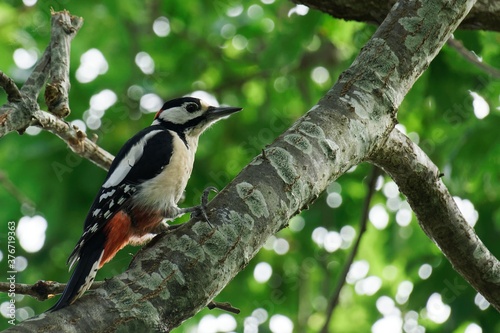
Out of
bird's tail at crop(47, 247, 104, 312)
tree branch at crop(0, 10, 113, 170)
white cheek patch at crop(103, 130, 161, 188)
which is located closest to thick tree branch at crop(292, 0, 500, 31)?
white cheek patch at crop(103, 130, 161, 188)

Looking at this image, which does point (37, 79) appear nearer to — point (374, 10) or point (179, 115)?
point (179, 115)

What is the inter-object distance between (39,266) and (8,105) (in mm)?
3967

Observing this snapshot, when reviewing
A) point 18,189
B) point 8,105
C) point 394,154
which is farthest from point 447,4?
point 18,189

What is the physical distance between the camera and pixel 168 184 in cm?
352

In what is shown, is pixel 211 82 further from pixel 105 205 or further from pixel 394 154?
pixel 394 154

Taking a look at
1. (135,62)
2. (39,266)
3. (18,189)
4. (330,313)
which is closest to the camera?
(330,313)

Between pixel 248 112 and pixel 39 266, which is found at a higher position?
pixel 248 112

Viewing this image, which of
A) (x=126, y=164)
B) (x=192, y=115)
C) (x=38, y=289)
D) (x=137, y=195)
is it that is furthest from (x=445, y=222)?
(x=192, y=115)

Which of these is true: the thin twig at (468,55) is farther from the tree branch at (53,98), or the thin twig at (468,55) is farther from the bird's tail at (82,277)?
the bird's tail at (82,277)

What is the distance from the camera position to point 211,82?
24.0 ft


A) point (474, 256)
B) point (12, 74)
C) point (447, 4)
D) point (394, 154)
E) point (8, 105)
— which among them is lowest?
point (12, 74)

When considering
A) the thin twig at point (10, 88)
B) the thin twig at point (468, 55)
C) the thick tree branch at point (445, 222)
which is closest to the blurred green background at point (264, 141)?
the thin twig at point (468, 55)

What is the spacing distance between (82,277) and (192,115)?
195cm

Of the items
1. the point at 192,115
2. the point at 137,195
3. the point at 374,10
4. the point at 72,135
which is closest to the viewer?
the point at 72,135
